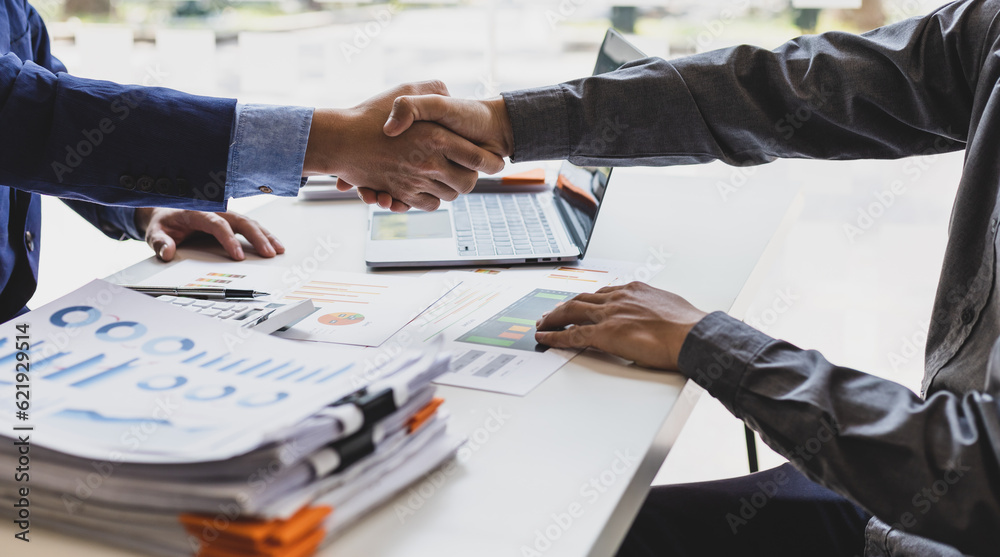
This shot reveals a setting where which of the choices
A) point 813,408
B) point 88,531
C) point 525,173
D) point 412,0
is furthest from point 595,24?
point 88,531

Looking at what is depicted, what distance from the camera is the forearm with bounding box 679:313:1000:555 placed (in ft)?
2.09

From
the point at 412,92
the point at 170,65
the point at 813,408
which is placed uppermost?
the point at 412,92

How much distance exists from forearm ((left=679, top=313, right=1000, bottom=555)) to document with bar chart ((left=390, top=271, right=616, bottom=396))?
157 millimetres

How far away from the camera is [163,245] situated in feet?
3.63

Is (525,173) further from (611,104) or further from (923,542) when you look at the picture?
(923,542)

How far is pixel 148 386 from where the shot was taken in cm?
59

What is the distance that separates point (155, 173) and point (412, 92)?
38cm

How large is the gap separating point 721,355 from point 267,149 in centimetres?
60
